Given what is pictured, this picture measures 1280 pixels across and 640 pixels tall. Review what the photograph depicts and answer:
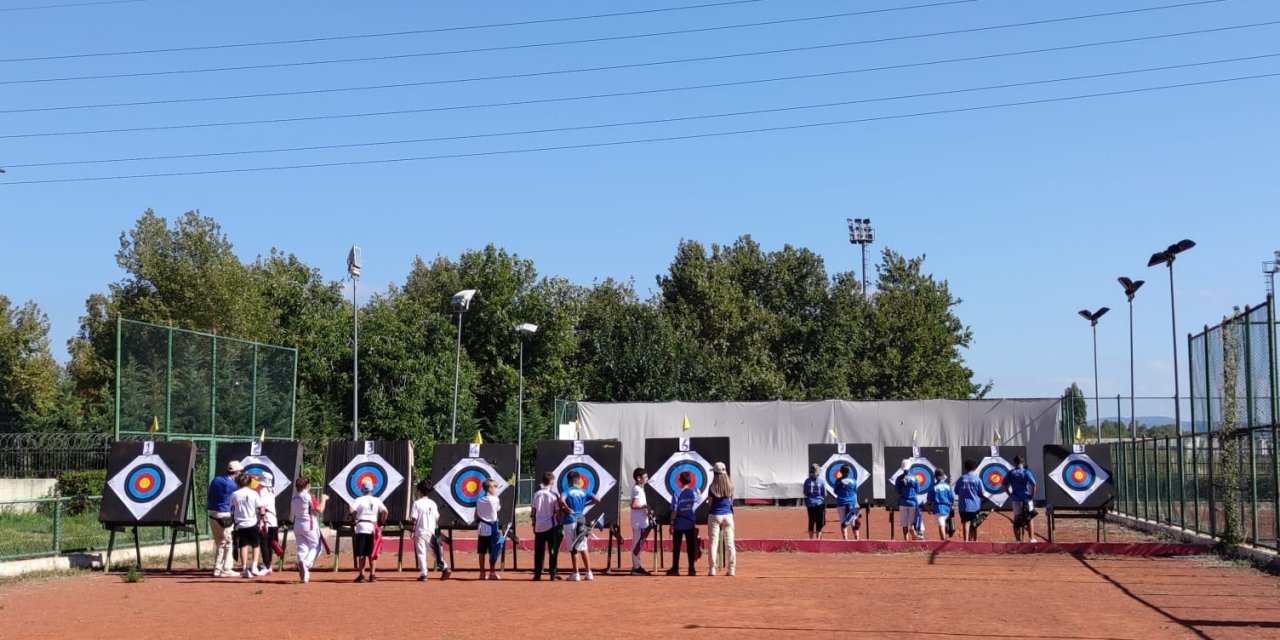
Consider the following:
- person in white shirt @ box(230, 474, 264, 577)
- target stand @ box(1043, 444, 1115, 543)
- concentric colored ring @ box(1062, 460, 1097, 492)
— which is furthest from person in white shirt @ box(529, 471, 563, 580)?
concentric colored ring @ box(1062, 460, 1097, 492)

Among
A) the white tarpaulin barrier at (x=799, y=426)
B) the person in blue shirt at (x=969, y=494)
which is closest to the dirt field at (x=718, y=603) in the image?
the person in blue shirt at (x=969, y=494)

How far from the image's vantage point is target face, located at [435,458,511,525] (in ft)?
73.3

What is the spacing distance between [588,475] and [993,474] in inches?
539

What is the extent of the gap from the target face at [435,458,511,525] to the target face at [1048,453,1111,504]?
12.5m

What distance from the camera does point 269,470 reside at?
23.3m

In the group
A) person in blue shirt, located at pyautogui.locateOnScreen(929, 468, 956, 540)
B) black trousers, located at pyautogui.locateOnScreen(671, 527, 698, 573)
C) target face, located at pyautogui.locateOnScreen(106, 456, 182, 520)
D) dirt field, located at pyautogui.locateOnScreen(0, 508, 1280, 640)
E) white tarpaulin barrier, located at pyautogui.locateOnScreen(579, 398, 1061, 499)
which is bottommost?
dirt field, located at pyautogui.locateOnScreen(0, 508, 1280, 640)

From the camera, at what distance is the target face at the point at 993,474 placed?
32.1 m

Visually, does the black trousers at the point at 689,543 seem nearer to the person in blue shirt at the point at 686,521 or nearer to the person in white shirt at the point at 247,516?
the person in blue shirt at the point at 686,521

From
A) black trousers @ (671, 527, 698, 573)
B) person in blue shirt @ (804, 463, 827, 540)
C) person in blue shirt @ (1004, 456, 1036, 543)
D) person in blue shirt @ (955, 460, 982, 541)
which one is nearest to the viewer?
black trousers @ (671, 527, 698, 573)

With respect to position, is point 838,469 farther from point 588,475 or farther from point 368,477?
point 368,477

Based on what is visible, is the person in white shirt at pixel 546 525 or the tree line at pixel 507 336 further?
the tree line at pixel 507 336

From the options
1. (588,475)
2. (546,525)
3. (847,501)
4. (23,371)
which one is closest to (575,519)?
(546,525)

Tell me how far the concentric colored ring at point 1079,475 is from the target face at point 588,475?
35.2 ft

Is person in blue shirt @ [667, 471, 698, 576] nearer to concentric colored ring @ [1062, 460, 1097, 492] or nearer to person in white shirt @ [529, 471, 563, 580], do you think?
person in white shirt @ [529, 471, 563, 580]
